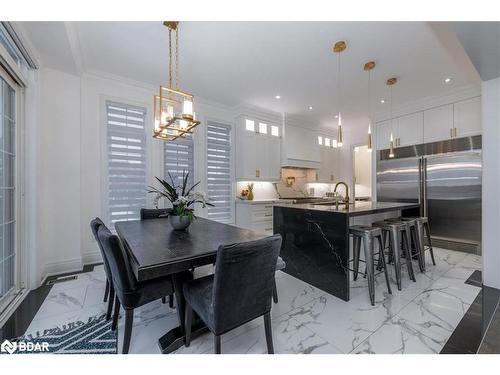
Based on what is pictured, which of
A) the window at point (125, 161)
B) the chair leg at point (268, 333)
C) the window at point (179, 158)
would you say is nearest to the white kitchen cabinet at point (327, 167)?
Answer: the window at point (179, 158)

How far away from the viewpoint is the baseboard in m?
2.80

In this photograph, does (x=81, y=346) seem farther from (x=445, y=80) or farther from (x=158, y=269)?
(x=445, y=80)

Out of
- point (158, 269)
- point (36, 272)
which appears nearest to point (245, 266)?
point (158, 269)

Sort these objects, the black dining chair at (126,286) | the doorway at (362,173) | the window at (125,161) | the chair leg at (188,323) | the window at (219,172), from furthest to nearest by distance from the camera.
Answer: the doorway at (362,173) → the window at (219,172) → the window at (125,161) → the chair leg at (188,323) → the black dining chair at (126,286)

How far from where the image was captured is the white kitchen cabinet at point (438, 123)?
12.9 ft

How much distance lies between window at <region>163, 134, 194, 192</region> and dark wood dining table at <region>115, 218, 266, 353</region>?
1.93 meters

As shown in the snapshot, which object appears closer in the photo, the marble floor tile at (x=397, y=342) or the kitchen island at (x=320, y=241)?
the marble floor tile at (x=397, y=342)

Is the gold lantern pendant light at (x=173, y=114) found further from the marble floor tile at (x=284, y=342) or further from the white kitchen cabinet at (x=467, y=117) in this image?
the white kitchen cabinet at (x=467, y=117)

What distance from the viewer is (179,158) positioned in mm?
4047

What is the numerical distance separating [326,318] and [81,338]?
6.42ft

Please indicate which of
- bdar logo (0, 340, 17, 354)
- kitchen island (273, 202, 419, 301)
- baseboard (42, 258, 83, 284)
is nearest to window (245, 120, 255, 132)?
kitchen island (273, 202, 419, 301)

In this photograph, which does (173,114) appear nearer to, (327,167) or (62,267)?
(62,267)

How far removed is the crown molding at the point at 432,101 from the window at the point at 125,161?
485 centimetres

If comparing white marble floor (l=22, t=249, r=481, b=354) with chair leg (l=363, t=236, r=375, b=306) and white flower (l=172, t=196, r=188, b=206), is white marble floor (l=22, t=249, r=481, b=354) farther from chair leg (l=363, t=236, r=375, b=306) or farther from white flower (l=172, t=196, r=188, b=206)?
white flower (l=172, t=196, r=188, b=206)
